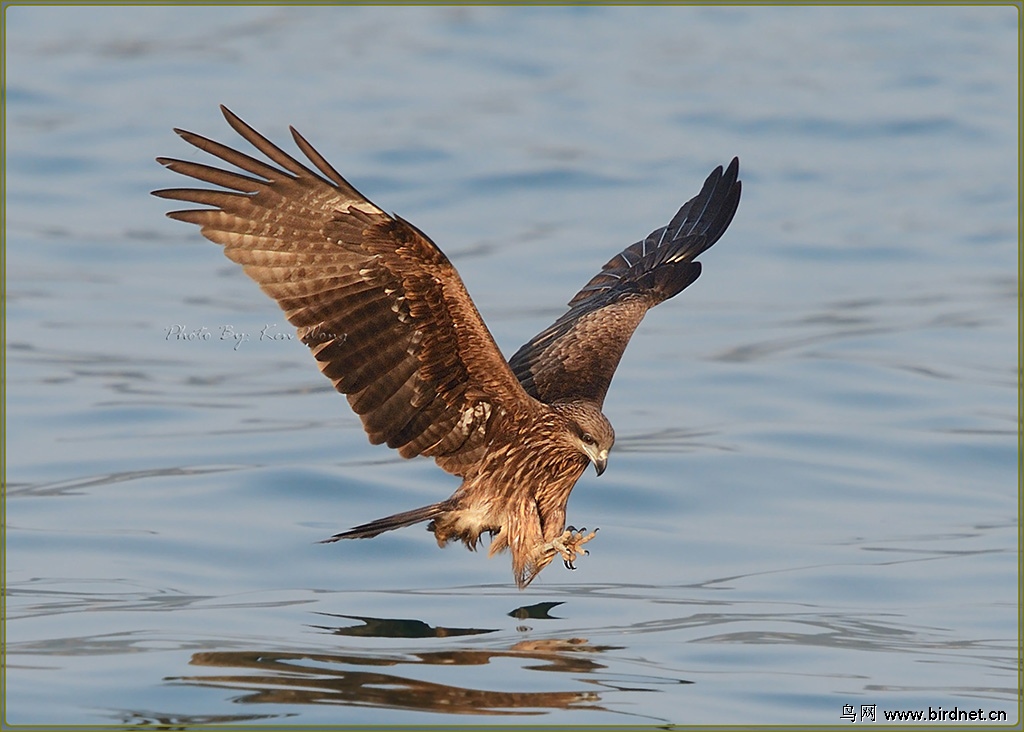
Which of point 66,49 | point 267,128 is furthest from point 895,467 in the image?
point 66,49

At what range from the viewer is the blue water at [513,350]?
325 inches

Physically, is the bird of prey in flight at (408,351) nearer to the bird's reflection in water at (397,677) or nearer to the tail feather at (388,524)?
the tail feather at (388,524)

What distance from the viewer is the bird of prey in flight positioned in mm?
8180

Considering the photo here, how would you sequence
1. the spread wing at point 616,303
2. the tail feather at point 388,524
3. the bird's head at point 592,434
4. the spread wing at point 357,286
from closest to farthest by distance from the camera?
the spread wing at point 357,286 < the tail feather at point 388,524 < the bird's head at point 592,434 < the spread wing at point 616,303

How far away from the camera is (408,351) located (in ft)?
28.1

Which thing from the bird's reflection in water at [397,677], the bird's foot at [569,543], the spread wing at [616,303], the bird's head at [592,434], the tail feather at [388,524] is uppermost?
the spread wing at [616,303]

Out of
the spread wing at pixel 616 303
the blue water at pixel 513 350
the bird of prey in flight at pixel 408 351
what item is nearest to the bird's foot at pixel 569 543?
the bird of prey in flight at pixel 408 351

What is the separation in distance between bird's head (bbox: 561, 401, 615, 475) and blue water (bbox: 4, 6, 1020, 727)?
2.91 ft

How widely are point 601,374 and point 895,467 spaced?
12.5ft

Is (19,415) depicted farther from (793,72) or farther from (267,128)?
(793,72)

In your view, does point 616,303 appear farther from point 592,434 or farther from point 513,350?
point 513,350

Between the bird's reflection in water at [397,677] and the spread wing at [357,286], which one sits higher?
the spread wing at [357,286]

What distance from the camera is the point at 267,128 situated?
24641 mm

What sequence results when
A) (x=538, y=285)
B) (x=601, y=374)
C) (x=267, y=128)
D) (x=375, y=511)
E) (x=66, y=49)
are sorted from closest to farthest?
(x=601, y=374)
(x=375, y=511)
(x=538, y=285)
(x=267, y=128)
(x=66, y=49)
